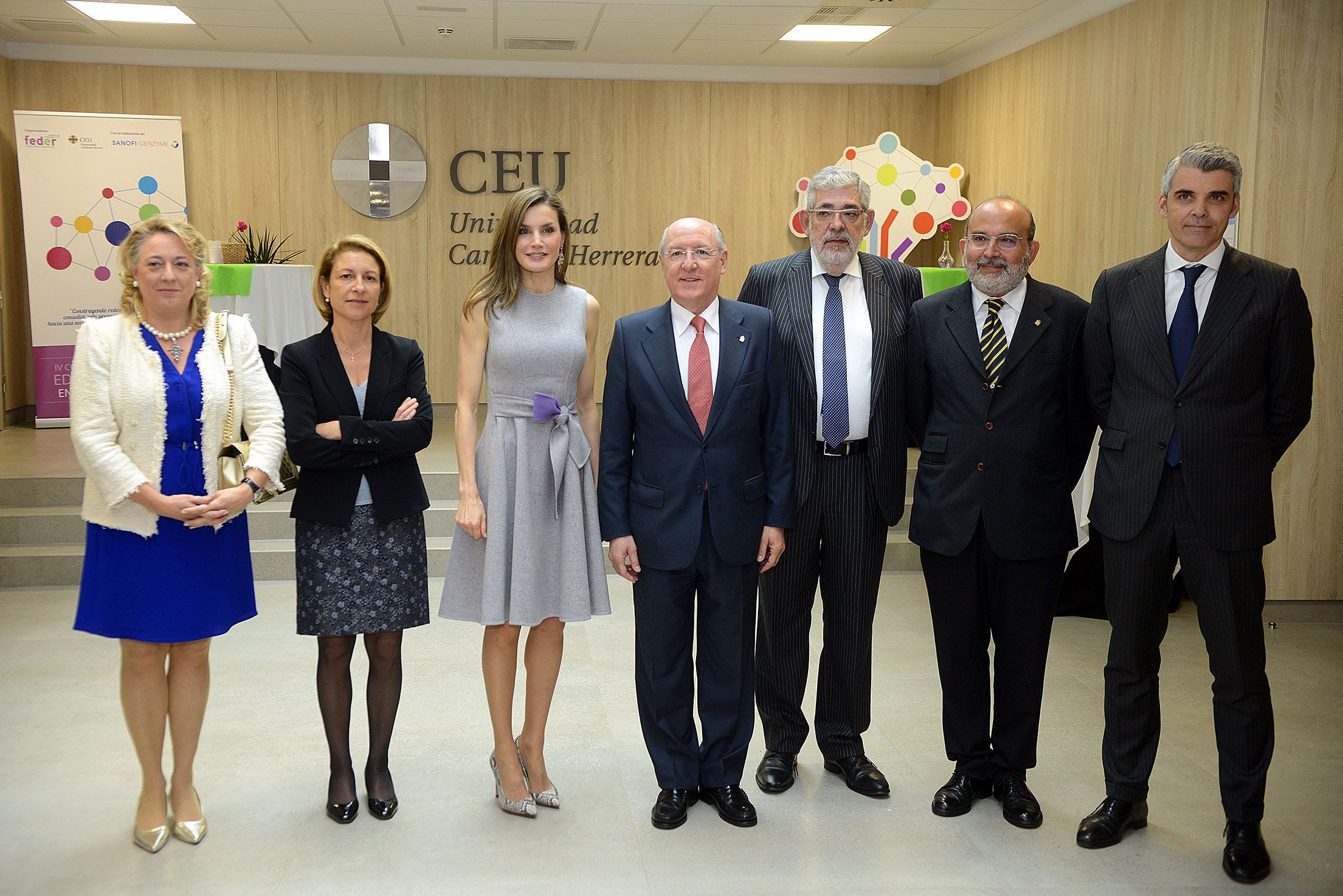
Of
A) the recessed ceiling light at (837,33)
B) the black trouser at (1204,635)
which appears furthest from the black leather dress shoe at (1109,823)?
the recessed ceiling light at (837,33)

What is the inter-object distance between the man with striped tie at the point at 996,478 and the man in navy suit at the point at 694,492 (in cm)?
46

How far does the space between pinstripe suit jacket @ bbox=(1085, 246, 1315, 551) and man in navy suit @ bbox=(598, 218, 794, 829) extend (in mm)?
927

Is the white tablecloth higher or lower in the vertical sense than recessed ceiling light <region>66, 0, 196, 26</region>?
lower

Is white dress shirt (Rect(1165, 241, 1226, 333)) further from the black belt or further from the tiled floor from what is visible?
the tiled floor

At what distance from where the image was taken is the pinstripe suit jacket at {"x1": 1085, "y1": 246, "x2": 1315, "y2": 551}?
8.93 feet

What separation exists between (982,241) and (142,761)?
8.75 feet

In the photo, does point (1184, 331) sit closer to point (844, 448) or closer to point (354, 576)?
point (844, 448)

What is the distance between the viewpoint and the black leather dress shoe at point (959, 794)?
311 centimetres

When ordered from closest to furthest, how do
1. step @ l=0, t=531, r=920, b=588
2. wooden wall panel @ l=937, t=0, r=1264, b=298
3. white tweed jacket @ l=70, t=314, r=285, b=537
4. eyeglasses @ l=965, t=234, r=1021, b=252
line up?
white tweed jacket @ l=70, t=314, r=285, b=537, eyeglasses @ l=965, t=234, r=1021, b=252, wooden wall panel @ l=937, t=0, r=1264, b=298, step @ l=0, t=531, r=920, b=588

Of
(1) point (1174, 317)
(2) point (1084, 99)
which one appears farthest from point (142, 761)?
(2) point (1084, 99)

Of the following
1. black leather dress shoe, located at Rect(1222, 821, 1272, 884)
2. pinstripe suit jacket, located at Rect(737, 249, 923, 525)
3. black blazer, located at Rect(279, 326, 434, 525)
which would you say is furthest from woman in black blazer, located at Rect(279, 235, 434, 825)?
black leather dress shoe, located at Rect(1222, 821, 1272, 884)

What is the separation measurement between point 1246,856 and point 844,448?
4.86ft

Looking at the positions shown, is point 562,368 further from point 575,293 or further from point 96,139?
point 96,139

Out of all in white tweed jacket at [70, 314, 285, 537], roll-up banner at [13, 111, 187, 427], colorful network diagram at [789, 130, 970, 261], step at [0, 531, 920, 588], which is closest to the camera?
white tweed jacket at [70, 314, 285, 537]
